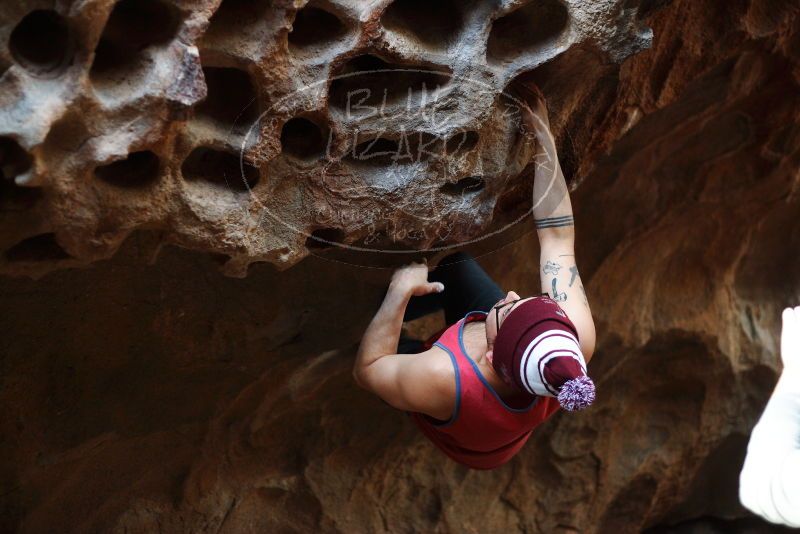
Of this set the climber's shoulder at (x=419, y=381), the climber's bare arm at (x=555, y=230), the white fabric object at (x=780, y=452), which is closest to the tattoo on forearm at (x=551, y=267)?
the climber's bare arm at (x=555, y=230)

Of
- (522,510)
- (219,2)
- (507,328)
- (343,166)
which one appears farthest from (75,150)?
(522,510)

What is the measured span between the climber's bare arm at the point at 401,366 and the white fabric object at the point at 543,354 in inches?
7.0

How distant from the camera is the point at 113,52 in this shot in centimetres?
103

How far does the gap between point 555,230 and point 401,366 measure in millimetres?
323

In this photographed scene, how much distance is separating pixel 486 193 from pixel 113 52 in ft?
1.92

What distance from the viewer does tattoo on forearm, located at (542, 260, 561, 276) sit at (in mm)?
1371

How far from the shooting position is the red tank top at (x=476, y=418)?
1.25 metres

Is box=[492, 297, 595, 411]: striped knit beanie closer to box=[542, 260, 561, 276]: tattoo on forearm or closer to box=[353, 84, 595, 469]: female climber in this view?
box=[353, 84, 595, 469]: female climber

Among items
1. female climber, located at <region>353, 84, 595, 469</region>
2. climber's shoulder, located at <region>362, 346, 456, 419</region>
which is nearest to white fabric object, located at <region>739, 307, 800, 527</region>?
female climber, located at <region>353, 84, 595, 469</region>

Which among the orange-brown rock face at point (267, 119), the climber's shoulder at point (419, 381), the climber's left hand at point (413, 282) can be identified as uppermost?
the orange-brown rock face at point (267, 119)

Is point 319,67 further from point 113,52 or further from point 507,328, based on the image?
point 507,328

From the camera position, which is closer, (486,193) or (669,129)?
(486,193)

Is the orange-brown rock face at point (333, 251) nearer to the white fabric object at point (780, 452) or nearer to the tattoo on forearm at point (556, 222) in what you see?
the tattoo on forearm at point (556, 222)

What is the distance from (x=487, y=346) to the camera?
49.8 inches
